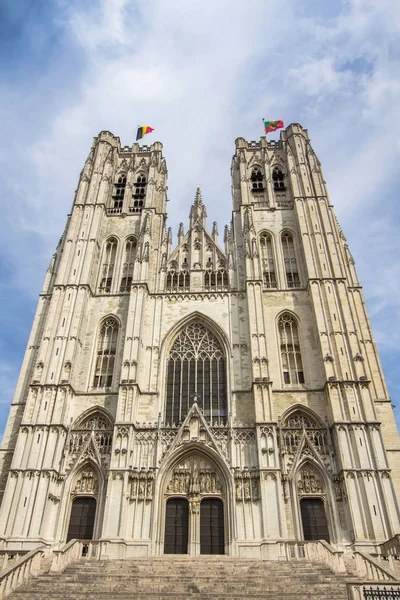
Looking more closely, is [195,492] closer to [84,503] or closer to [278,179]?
[84,503]

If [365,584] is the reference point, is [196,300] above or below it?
above

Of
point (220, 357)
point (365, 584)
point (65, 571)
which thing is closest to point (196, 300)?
point (220, 357)

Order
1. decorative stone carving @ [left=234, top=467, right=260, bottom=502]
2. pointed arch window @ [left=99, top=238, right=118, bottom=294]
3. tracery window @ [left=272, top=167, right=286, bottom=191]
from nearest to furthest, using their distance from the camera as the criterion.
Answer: decorative stone carving @ [left=234, top=467, right=260, bottom=502], pointed arch window @ [left=99, top=238, right=118, bottom=294], tracery window @ [left=272, top=167, right=286, bottom=191]

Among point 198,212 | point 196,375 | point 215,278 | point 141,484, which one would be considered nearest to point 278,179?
point 198,212

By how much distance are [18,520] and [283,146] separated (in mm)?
29380

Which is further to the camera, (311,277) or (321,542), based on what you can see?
(311,277)

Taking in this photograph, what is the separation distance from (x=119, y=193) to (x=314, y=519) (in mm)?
24770

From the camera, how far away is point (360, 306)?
89.4ft

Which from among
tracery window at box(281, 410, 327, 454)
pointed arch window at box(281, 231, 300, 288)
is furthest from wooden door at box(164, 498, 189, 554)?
pointed arch window at box(281, 231, 300, 288)

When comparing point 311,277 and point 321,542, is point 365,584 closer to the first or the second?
point 321,542

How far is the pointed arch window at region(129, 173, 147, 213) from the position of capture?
33062 millimetres

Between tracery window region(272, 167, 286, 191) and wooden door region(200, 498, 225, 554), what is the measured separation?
2146cm

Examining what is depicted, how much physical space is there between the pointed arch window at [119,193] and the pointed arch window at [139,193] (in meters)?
0.86

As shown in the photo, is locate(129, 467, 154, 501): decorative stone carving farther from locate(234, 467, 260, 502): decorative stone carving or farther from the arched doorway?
locate(234, 467, 260, 502): decorative stone carving
